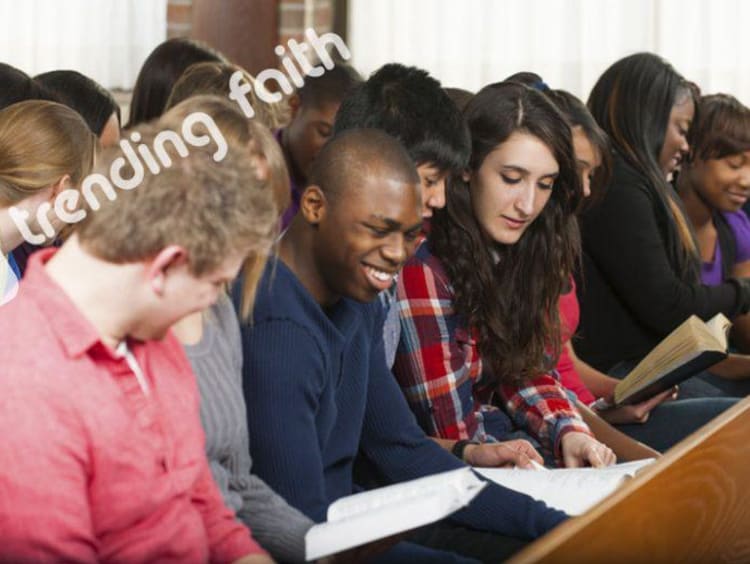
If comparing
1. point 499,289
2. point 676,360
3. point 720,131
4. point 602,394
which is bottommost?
point 602,394

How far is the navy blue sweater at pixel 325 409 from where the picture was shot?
150 centimetres

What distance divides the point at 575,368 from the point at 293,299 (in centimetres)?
129

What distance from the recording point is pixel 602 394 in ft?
8.84

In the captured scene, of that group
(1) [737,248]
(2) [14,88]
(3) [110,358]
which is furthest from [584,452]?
(1) [737,248]

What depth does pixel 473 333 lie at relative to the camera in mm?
2123

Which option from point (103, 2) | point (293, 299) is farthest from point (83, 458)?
point (103, 2)

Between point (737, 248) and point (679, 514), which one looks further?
point (737, 248)

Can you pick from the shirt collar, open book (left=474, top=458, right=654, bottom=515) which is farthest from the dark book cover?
the shirt collar

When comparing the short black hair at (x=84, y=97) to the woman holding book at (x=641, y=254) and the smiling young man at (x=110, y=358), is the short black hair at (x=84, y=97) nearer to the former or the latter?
the woman holding book at (x=641, y=254)

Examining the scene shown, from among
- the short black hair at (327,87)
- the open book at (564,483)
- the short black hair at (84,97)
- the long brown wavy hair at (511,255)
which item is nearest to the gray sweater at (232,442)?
the open book at (564,483)

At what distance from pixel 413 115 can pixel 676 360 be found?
63 cm

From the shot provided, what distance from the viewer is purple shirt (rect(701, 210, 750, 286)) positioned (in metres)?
3.31

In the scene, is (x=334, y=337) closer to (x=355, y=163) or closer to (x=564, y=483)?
(x=355, y=163)

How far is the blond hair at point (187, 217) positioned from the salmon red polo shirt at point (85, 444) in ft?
0.25
